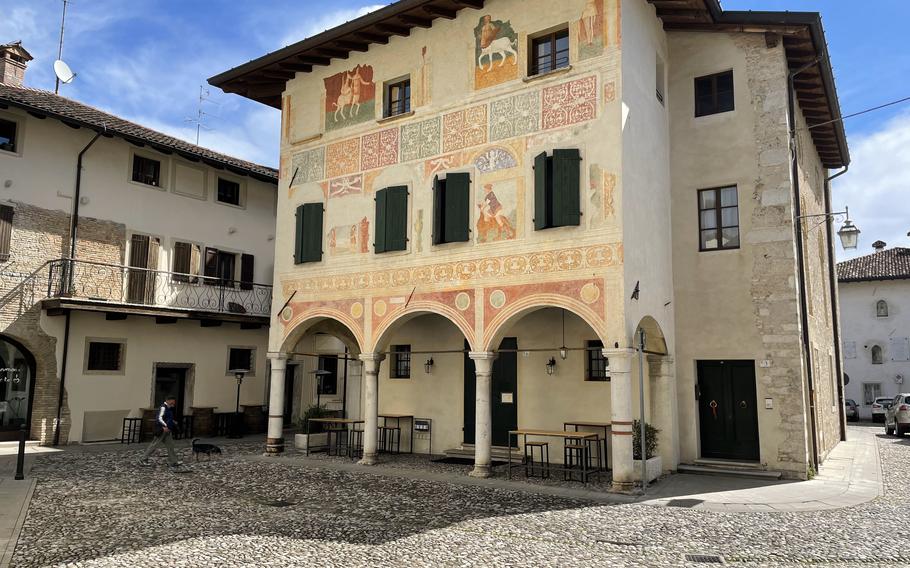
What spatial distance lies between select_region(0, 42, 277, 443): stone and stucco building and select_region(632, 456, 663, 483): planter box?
13272mm

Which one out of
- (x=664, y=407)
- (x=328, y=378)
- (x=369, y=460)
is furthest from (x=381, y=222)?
(x=328, y=378)

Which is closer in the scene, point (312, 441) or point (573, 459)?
point (573, 459)

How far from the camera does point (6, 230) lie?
17.5 meters

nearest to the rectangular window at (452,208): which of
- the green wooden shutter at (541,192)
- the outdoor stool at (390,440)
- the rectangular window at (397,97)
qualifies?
the green wooden shutter at (541,192)

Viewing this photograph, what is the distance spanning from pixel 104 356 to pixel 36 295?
243cm

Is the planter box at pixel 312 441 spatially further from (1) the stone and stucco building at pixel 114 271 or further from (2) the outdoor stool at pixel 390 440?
(1) the stone and stucco building at pixel 114 271

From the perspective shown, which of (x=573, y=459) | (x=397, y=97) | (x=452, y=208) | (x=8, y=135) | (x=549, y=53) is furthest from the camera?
(x=8, y=135)

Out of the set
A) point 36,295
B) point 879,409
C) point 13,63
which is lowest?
point 879,409

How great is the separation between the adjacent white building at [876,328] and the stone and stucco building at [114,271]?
30165mm

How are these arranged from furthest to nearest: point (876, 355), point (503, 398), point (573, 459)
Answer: point (876, 355) < point (503, 398) < point (573, 459)

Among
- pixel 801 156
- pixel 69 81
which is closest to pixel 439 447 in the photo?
pixel 801 156

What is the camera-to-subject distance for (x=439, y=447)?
17.0 meters

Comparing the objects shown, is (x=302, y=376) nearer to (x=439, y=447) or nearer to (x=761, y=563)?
(x=439, y=447)

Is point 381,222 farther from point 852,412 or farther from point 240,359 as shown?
point 852,412
